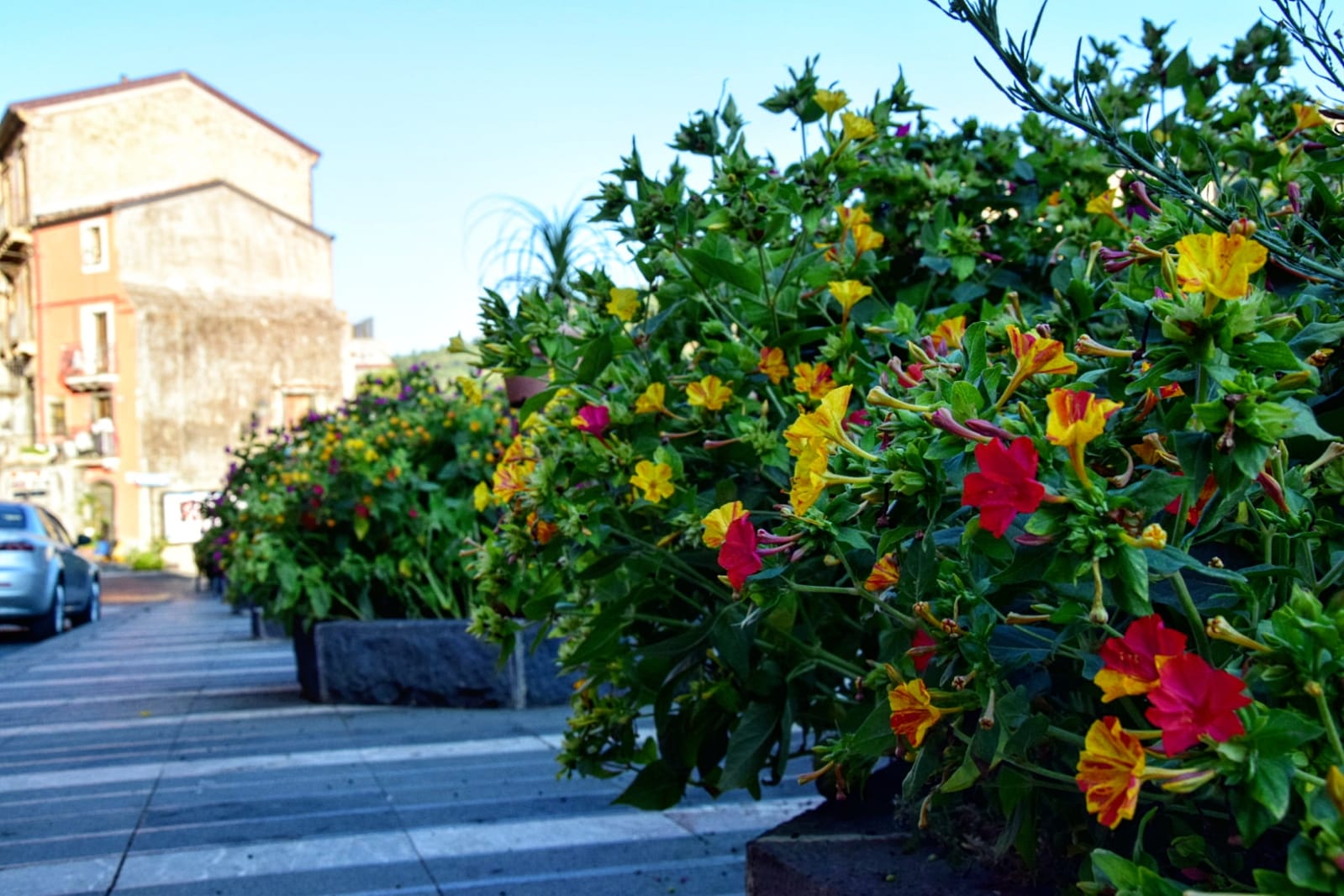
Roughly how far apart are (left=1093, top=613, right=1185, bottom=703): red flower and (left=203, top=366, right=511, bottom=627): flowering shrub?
496 cm

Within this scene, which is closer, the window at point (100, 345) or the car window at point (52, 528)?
the car window at point (52, 528)

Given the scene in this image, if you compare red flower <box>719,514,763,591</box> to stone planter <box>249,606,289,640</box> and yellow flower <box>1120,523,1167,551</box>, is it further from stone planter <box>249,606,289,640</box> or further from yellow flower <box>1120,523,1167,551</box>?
stone planter <box>249,606,289,640</box>

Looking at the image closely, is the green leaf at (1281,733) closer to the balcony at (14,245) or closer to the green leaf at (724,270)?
the green leaf at (724,270)

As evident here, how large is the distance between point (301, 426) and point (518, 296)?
6.27 meters

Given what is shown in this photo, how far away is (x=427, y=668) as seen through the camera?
5941 millimetres

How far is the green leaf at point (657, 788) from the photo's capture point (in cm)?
223

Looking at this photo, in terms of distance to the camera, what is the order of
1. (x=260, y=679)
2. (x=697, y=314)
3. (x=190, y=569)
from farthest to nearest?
(x=190, y=569), (x=260, y=679), (x=697, y=314)

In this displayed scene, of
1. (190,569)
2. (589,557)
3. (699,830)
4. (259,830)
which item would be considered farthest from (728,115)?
(190,569)

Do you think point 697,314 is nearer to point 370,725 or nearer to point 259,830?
point 259,830

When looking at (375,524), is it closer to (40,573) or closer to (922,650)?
(922,650)

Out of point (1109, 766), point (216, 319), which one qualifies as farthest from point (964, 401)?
point (216, 319)

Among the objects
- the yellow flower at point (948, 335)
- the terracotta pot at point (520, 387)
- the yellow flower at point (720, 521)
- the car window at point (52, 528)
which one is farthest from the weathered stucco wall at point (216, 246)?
the yellow flower at point (720, 521)

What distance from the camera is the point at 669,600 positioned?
2252 millimetres

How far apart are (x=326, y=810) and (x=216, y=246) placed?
1327 inches
